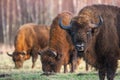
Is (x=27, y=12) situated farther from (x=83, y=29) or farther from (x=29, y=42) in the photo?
(x=83, y=29)

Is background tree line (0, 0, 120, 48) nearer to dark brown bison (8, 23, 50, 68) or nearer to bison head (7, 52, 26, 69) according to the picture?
dark brown bison (8, 23, 50, 68)

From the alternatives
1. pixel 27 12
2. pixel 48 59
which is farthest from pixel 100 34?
pixel 27 12

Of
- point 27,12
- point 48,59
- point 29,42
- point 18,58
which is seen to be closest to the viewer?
point 48,59

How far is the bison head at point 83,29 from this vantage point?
12.6m

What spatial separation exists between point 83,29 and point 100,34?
0.75 metres

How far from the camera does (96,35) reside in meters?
13.4

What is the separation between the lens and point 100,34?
13.4 m

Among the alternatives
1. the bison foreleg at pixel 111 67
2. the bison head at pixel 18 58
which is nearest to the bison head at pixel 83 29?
the bison foreleg at pixel 111 67

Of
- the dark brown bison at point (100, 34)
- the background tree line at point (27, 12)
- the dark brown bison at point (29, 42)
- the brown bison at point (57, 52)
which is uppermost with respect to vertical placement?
the dark brown bison at point (100, 34)

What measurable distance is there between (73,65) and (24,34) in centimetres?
529

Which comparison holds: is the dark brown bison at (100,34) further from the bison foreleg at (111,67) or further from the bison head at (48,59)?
the bison head at (48,59)

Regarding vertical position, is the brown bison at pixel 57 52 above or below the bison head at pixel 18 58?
above

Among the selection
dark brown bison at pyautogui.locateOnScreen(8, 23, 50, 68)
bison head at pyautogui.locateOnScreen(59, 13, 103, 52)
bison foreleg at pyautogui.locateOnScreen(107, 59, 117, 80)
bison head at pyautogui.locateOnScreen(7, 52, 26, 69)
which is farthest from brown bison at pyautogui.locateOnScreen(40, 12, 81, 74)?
dark brown bison at pyautogui.locateOnScreen(8, 23, 50, 68)

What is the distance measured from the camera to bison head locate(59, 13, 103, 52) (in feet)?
41.5
